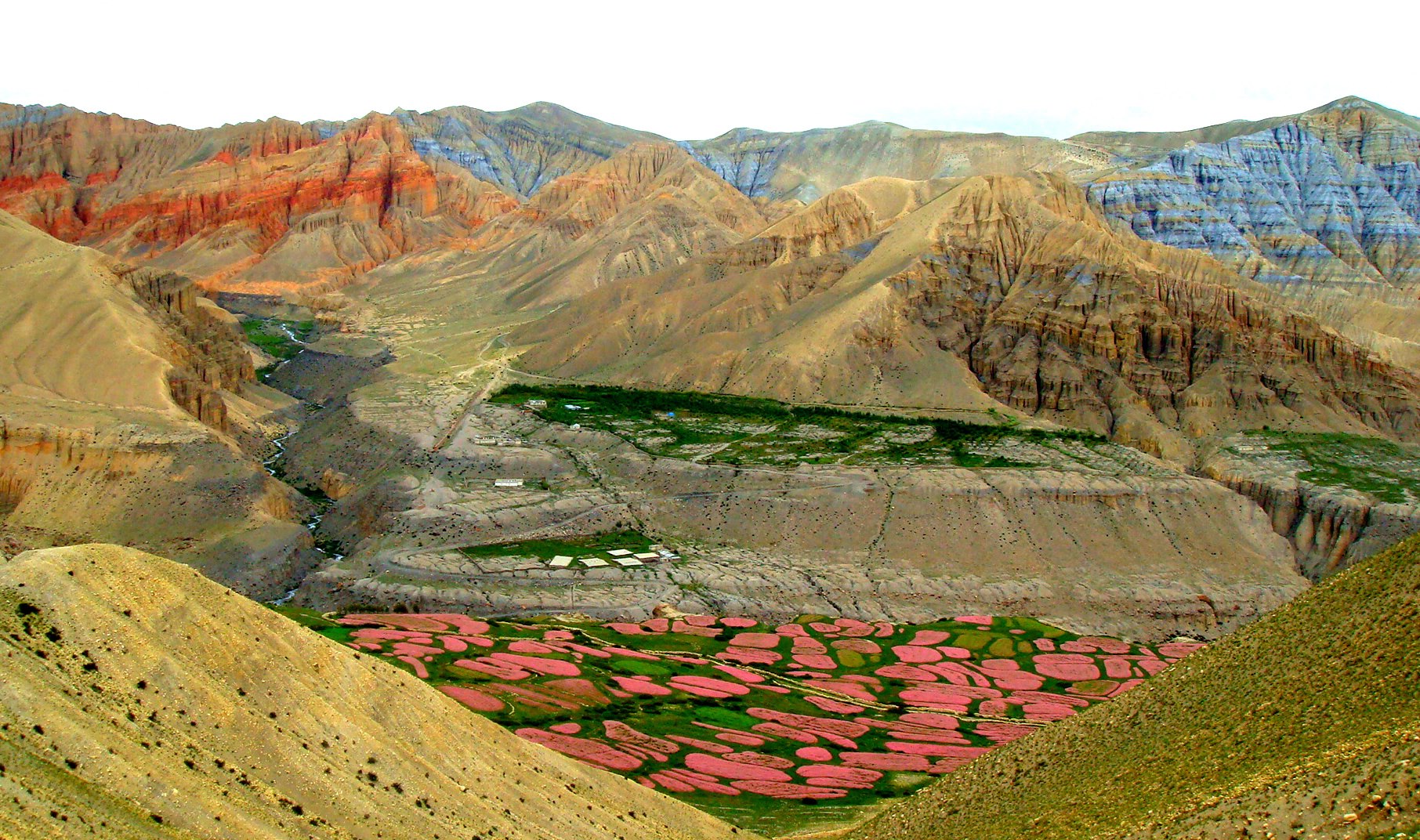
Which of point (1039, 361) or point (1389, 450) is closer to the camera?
point (1389, 450)

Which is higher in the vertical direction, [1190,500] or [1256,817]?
[1256,817]

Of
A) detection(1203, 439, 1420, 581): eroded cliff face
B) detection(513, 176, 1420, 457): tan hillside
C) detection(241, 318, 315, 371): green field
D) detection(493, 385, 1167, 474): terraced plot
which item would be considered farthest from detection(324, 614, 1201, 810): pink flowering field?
detection(241, 318, 315, 371): green field

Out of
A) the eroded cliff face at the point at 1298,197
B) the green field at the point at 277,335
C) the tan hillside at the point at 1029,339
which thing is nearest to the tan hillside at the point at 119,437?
the tan hillside at the point at 1029,339

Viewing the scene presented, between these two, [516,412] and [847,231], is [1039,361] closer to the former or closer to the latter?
[847,231]

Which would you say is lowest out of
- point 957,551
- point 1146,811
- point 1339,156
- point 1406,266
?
point 957,551

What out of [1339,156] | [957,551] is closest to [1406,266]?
[1339,156]

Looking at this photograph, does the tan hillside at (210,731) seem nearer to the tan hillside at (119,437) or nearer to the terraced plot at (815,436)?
the tan hillside at (119,437)
